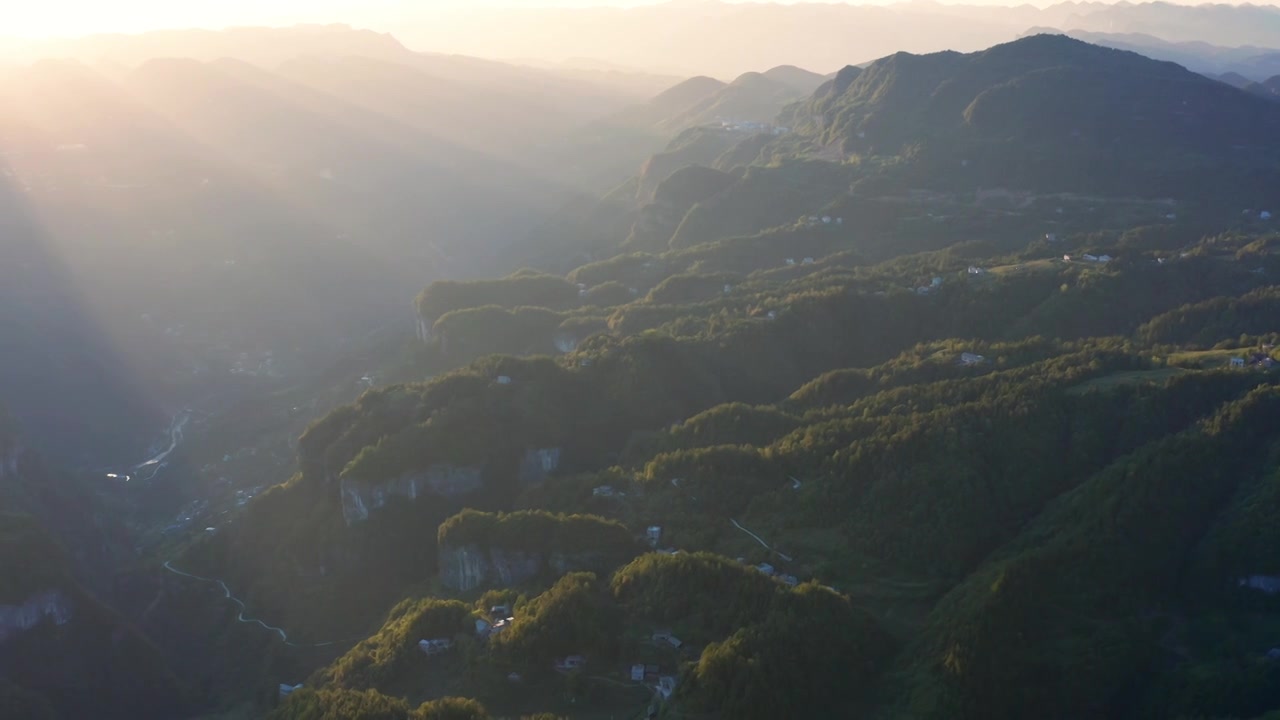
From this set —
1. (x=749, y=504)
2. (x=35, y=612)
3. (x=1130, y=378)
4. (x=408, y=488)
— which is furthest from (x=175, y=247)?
(x=1130, y=378)

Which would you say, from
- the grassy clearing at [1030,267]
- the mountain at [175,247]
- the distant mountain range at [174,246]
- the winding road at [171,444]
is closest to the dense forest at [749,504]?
the grassy clearing at [1030,267]

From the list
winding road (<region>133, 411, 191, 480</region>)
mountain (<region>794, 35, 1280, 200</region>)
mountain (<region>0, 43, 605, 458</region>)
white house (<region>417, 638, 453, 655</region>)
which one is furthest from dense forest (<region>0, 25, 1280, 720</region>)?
mountain (<region>0, 43, 605, 458</region>)

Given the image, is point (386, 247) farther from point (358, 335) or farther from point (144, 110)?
point (144, 110)

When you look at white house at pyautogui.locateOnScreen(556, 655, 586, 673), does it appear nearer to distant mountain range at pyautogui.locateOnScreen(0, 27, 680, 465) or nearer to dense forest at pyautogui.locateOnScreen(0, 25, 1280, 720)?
dense forest at pyautogui.locateOnScreen(0, 25, 1280, 720)

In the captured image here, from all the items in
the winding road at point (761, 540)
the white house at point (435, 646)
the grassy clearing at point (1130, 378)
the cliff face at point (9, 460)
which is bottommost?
the cliff face at point (9, 460)

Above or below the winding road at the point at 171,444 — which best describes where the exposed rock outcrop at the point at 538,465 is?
above

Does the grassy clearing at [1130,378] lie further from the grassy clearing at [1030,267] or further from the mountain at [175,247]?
the mountain at [175,247]

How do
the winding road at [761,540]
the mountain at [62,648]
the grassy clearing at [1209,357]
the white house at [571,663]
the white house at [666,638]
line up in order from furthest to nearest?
the grassy clearing at [1209,357], the mountain at [62,648], the winding road at [761,540], the white house at [666,638], the white house at [571,663]

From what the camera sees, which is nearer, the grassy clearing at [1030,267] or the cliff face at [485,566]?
the cliff face at [485,566]
